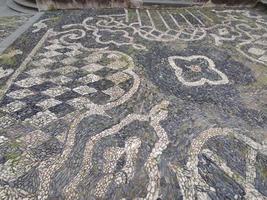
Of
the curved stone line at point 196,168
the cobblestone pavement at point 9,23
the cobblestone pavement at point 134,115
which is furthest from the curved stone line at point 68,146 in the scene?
the cobblestone pavement at point 9,23

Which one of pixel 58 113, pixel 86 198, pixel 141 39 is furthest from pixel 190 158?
pixel 141 39

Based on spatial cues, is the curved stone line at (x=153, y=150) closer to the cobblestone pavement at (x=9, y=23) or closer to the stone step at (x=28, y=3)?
the cobblestone pavement at (x=9, y=23)

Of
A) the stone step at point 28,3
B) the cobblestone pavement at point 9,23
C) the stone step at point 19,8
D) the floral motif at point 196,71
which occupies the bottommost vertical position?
the stone step at point 19,8

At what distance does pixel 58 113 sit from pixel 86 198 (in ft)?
2.24

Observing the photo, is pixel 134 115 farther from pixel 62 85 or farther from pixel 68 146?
pixel 62 85

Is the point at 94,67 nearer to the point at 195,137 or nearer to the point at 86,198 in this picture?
the point at 195,137

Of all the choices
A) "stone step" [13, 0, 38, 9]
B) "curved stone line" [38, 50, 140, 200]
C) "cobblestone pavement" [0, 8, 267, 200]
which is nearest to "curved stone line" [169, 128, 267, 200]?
"cobblestone pavement" [0, 8, 267, 200]

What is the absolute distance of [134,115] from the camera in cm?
183

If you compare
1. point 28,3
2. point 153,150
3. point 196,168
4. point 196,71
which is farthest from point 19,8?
point 196,168

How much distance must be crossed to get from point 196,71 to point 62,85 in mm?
1097

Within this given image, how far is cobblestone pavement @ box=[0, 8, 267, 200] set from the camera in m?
1.41

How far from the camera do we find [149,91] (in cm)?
207

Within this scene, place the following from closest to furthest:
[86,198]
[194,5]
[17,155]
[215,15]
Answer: [86,198]
[17,155]
[215,15]
[194,5]

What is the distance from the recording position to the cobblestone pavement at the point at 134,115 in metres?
1.41
